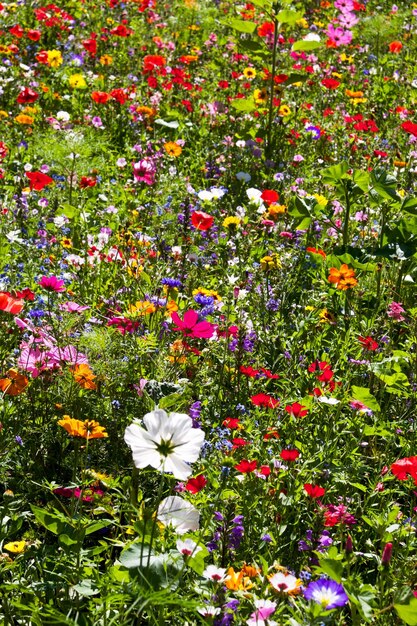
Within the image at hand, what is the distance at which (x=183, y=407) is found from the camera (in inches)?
99.6

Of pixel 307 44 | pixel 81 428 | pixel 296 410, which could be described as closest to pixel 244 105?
pixel 307 44

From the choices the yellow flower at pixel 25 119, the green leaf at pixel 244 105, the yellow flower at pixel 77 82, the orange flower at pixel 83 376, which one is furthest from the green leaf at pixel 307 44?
the orange flower at pixel 83 376

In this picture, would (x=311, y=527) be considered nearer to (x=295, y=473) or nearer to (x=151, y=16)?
(x=295, y=473)

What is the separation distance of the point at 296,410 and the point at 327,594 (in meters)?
0.72

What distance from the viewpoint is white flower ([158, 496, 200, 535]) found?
6.36 feet

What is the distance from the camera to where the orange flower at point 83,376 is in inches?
94.0

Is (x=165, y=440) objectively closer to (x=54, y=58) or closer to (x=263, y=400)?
(x=263, y=400)

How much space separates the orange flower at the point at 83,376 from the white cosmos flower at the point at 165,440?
81 centimetres

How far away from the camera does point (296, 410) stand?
2.29 metres

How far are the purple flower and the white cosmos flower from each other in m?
0.35

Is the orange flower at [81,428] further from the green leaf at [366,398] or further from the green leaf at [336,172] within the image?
the green leaf at [336,172]

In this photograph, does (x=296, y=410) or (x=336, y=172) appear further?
(x=336, y=172)

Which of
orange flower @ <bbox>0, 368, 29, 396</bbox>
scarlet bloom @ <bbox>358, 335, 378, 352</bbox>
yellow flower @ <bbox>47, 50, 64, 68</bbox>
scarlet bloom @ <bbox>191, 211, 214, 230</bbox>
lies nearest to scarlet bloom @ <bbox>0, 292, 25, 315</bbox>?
orange flower @ <bbox>0, 368, 29, 396</bbox>

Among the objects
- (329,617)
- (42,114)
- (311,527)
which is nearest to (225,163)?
(42,114)
